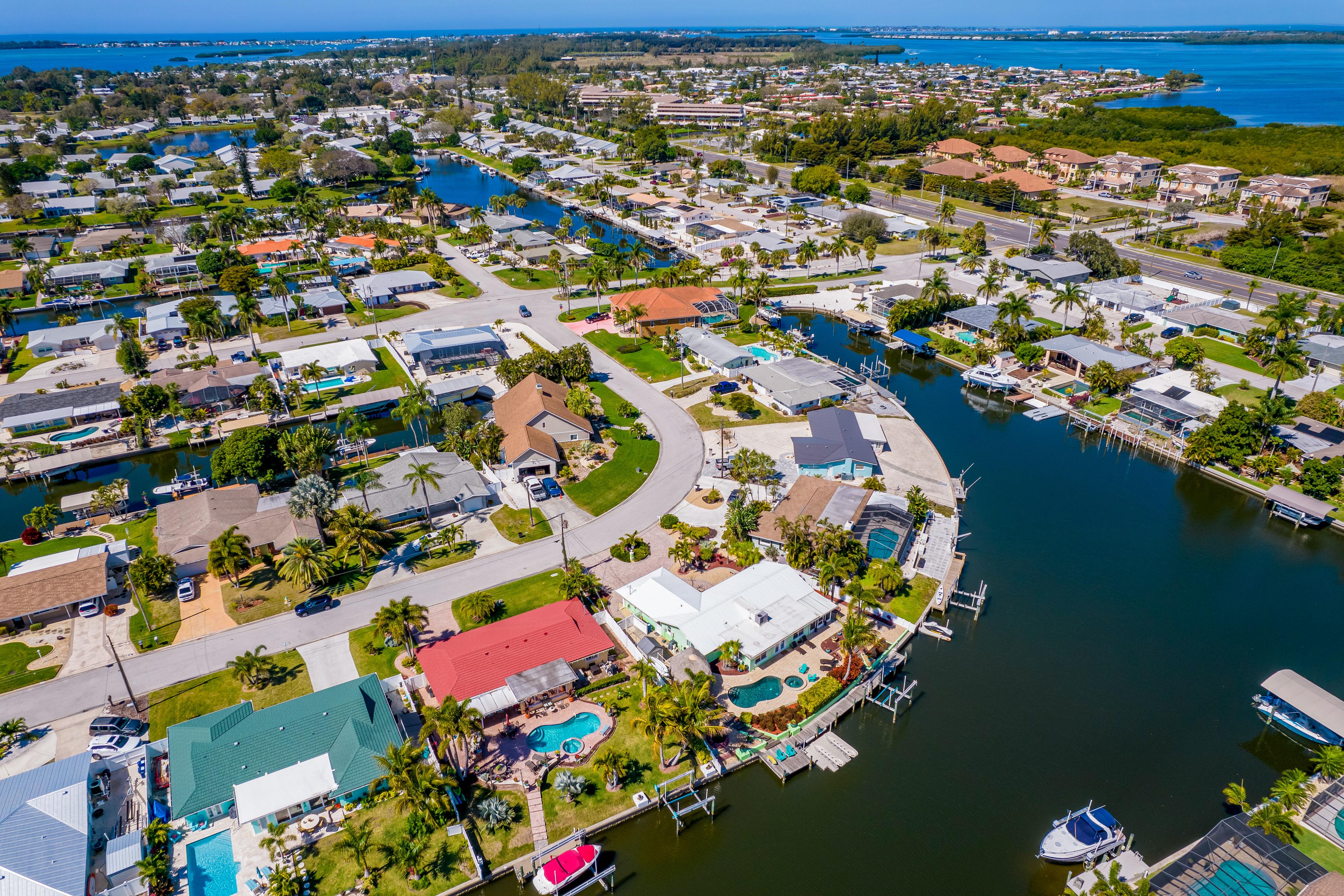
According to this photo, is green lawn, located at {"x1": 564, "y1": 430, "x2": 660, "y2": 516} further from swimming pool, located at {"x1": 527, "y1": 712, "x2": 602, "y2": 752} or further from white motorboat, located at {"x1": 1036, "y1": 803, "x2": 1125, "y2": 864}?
white motorboat, located at {"x1": 1036, "y1": 803, "x2": 1125, "y2": 864}

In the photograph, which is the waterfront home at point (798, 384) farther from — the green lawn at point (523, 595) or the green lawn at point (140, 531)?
the green lawn at point (140, 531)

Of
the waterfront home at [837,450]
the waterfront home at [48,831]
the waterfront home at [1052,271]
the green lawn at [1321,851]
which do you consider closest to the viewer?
the waterfront home at [48,831]

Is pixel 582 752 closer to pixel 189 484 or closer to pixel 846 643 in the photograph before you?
pixel 846 643

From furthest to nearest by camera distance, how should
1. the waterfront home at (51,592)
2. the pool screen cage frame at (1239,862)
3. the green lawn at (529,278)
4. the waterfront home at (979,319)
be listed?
the green lawn at (529,278), the waterfront home at (979,319), the waterfront home at (51,592), the pool screen cage frame at (1239,862)

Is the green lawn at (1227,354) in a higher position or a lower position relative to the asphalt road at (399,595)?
higher

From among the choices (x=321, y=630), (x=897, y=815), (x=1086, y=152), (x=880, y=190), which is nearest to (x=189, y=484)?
(x=321, y=630)

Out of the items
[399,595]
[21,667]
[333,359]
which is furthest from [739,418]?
[21,667]

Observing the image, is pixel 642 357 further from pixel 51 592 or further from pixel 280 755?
pixel 280 755

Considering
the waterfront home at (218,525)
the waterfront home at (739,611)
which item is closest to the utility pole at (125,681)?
the waterfront home at (218,525)
